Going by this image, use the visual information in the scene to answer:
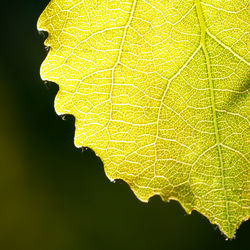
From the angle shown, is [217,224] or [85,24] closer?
[85,24]

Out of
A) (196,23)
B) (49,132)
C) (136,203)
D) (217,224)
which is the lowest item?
(136,203)

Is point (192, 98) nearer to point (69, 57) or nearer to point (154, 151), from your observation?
point (154, 151)

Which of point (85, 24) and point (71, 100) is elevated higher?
point (85, 24)

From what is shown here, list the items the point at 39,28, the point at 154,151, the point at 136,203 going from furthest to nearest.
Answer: the point at 136,203 < the point at 154,151 < the point at 39,28

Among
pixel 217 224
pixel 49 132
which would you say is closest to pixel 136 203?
pixel 49 132

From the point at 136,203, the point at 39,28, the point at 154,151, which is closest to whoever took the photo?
the point at 39,28

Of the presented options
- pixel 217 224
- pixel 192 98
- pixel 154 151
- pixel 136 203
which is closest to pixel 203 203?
pixel 217 224
